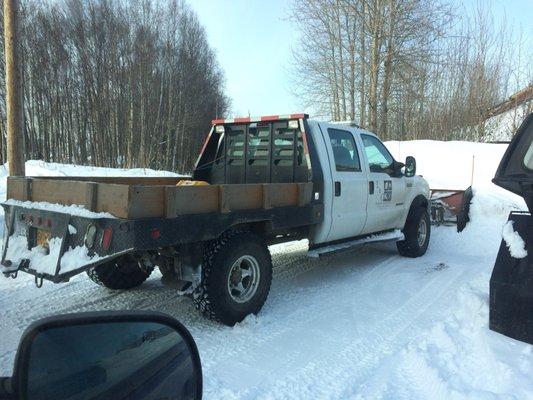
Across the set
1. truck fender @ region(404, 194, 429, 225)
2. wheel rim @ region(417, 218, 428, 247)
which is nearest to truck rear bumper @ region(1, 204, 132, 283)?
truck fender @ region(404, 194, 429, 225)

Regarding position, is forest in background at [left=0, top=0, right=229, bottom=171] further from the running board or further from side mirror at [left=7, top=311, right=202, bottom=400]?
side mirror at [left=7, top=311, right=202, bottom=400]

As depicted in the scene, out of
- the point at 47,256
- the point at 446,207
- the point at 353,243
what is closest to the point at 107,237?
the point at 47,256

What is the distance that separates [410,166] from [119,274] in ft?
15.6

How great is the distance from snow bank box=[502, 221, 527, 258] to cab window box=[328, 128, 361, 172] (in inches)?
100

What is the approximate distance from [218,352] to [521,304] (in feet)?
8.10

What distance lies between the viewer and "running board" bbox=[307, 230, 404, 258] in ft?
19.5

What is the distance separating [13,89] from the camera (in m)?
8.88

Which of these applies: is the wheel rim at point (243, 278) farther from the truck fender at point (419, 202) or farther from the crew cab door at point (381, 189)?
the truck fender at point (419, 202)

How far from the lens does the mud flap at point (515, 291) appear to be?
3635 millimetres

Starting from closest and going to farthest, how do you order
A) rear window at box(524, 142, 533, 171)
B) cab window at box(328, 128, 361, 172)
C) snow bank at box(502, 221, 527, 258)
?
rear window at box(524, 142, 533, 171) < snow bank at box(502, 221, 527, 258) < cab window at box(328, 128, 361, 172)

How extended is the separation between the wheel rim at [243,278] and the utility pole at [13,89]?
20.5 ft

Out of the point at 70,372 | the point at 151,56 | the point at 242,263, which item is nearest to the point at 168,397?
the point at 70,372

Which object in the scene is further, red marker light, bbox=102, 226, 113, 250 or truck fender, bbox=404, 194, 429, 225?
truck fender, bbox=404, 194, 429, 225

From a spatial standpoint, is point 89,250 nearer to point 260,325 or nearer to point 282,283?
point 260,325
